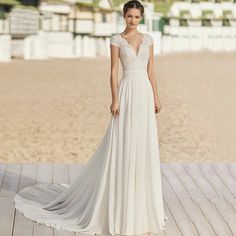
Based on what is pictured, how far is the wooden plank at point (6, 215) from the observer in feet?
18.5

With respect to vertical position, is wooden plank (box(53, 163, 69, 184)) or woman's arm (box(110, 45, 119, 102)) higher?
woman's arm (box(110, 45, 119, 102))

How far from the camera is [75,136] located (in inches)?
554

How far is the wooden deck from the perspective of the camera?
19.1 feet

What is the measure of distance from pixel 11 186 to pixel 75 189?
1.33 m

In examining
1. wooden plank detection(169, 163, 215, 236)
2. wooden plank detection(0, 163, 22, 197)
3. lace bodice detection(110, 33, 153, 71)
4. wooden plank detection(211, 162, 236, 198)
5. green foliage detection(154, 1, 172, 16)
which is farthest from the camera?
green foliage detection(154, 1, 172, 16)

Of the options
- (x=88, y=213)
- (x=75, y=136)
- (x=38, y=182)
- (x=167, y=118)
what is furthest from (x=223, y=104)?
(x=88, y=213)

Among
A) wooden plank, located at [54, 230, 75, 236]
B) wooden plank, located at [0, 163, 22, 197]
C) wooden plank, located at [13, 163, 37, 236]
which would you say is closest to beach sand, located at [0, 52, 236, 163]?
wooden plank, located at [0, 163, 22, 197]

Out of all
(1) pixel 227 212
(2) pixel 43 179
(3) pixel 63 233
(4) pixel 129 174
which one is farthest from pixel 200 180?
(3) pixel 63 233

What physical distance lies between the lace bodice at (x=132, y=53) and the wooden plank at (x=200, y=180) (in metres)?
2.15

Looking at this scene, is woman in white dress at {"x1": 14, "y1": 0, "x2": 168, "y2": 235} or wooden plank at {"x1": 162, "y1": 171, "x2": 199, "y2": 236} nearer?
woman in white dress at {"x1": 14, "y1": 0, "x2": 168, "y2": 235}

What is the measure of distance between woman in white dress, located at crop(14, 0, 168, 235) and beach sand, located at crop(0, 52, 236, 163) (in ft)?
18.4

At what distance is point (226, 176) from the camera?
27.0ft

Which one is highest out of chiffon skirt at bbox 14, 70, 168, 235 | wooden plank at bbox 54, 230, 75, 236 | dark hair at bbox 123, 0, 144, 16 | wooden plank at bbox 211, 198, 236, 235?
dark hair at bbox 123, 0, 144, 16

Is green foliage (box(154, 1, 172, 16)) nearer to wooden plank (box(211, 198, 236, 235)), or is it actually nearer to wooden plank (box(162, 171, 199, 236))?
wooden plank (box(162, 171, 199, 236))
